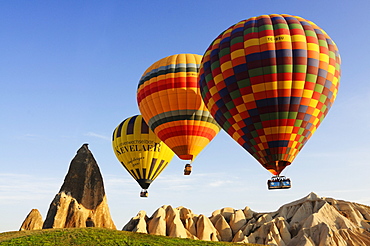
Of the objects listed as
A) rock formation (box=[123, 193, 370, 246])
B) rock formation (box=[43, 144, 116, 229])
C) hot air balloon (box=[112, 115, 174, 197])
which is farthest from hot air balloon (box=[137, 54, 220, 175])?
rock formation (box=[123, 193, 370, 246])

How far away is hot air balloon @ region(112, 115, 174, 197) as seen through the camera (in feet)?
134

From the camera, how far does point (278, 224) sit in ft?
199

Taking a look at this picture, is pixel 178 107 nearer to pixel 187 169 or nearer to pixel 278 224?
pixel 187 169

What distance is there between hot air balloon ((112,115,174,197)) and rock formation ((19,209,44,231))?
1290cm

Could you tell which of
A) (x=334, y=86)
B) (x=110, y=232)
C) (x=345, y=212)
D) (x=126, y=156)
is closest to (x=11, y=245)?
(x=110, y=232)

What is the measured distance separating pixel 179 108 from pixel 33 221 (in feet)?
80.1

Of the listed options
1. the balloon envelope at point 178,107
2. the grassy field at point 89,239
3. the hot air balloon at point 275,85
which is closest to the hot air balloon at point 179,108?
the balloon envelope at point 178,107

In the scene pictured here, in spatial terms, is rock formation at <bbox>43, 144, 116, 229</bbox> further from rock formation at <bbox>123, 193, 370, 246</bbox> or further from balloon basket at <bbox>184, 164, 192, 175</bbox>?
rock formation at <bbox>123, 193, 370, 246</bbox>

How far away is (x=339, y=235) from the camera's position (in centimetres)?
5538

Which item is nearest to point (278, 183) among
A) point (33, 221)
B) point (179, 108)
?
point (179, 108)

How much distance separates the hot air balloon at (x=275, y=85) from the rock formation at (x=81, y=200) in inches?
911

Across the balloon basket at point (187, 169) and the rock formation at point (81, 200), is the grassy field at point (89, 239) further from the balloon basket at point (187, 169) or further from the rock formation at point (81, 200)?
the balloon basket at point (187, 169)

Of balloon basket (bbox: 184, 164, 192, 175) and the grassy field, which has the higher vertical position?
balloon basket (bbox: 184, 164, 192, 175)

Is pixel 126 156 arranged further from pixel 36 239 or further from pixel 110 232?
pixel 36 239
